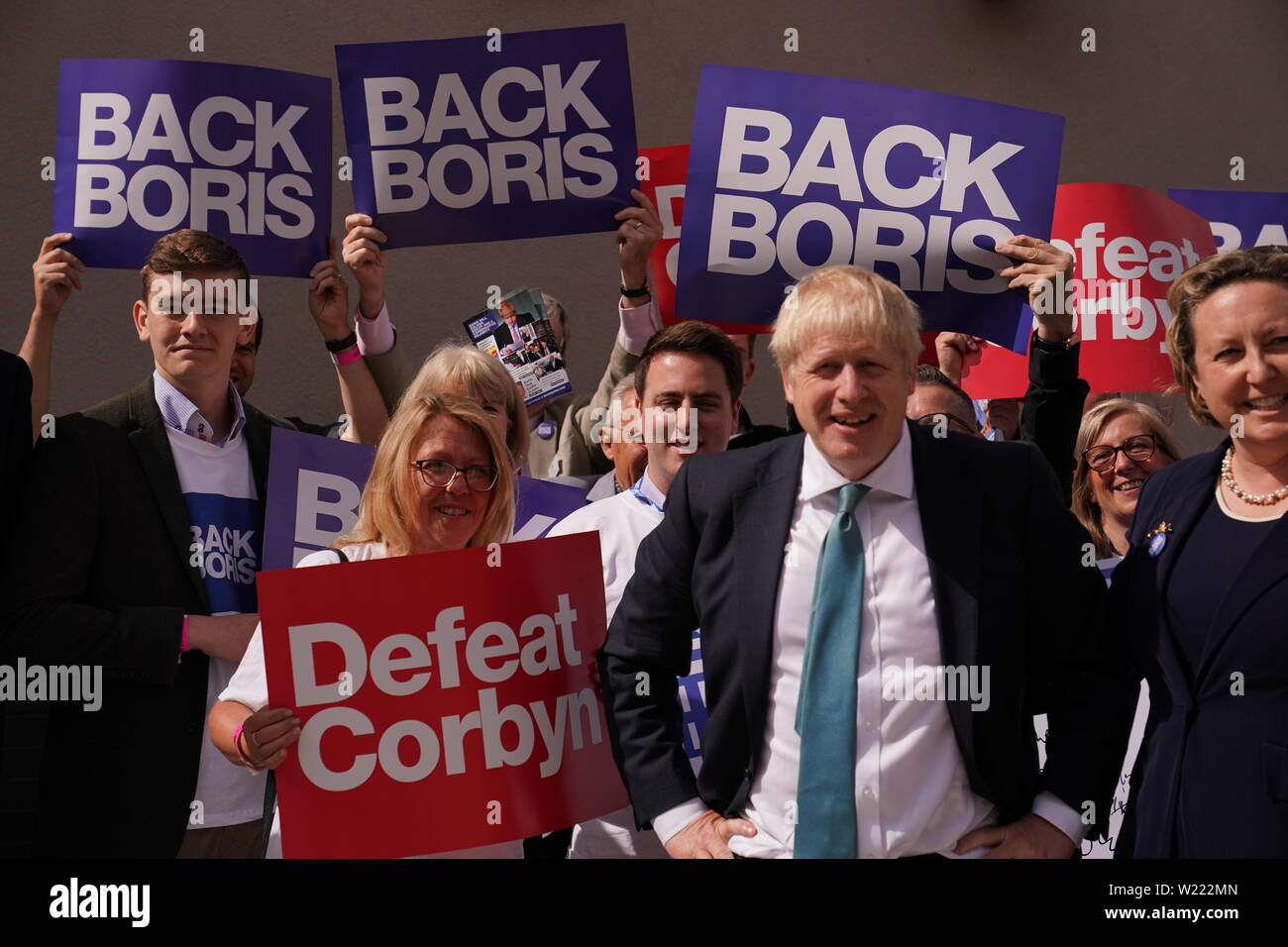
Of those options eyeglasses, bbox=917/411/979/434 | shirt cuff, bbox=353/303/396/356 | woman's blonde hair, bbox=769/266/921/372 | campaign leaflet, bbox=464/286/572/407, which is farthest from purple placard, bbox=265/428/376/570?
eyeglasses, bbox=917/411/979/434

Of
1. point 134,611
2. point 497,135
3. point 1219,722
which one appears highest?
point 497,135

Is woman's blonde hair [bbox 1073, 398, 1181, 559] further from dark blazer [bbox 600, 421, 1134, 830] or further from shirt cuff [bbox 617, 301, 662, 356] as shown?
dark blazer [bbox 600, 421, 1134, 830]

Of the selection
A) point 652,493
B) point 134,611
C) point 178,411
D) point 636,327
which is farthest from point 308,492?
point 636,327

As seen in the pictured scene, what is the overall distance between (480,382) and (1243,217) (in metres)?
3.46

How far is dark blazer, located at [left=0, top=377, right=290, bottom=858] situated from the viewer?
135 inches

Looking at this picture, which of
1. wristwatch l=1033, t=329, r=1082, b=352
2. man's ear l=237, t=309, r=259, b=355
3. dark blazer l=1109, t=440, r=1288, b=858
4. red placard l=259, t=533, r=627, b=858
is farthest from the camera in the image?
man's ear l=237, t=309, r=259, b=355

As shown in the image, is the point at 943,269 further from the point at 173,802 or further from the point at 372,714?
the point at 173,802

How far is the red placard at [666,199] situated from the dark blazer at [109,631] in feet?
6.21

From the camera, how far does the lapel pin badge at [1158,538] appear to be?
280 centimetres

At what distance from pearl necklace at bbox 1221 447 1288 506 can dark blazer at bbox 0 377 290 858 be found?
7.80 feet

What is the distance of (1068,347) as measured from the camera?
139 inches

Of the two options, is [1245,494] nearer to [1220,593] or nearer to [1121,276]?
[1220,593]

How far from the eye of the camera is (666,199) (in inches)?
202

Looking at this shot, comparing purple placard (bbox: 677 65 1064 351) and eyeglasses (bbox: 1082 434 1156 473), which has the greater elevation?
purple placard (bbox: 677 65 1064 351)
